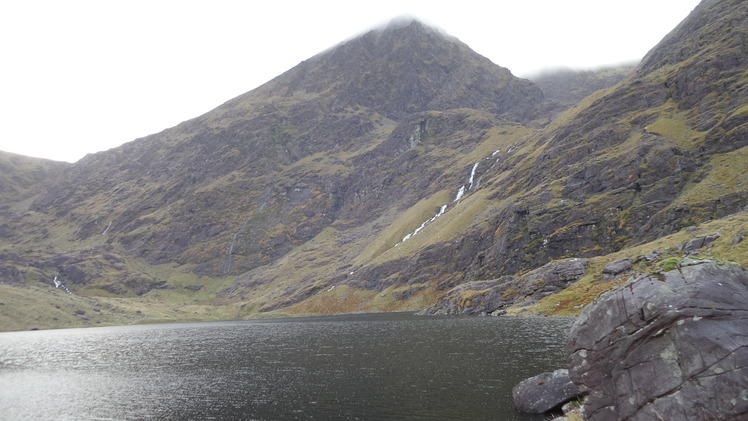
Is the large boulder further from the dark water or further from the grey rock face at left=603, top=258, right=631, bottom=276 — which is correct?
the grey rock face at left=603, top=258, right=631, bottom=276

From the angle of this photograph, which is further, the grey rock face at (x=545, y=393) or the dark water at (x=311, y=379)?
the dark water at (x=311, y=379)

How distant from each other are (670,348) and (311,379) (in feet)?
120

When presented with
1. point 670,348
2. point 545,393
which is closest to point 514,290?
point 545,393

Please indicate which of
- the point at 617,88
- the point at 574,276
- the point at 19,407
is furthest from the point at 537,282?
the point at 617,88

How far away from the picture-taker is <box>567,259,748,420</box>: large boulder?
44.9 ft

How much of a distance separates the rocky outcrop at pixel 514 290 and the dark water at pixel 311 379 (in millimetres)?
29636

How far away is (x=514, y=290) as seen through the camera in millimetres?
111688

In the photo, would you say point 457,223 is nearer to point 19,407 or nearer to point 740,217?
point 740,217

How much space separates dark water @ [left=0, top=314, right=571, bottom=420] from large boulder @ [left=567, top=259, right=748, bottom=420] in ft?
36.4

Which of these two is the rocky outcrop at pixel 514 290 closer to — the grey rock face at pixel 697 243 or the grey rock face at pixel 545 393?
the grey rock face at pixel 697 243

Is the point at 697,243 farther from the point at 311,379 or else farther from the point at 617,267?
the point at 311,379

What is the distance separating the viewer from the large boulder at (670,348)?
13.7 meters

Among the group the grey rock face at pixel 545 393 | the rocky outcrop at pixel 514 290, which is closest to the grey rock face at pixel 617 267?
the rocky outcrop at pixel 514 290

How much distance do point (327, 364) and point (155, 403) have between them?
1959 centimetres
